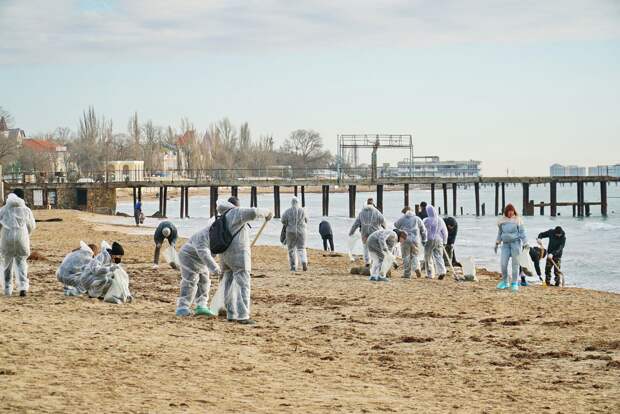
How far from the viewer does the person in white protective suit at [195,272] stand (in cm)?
1212

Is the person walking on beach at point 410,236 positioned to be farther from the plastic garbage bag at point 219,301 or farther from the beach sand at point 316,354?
the plastic garbage bag at point 219,301

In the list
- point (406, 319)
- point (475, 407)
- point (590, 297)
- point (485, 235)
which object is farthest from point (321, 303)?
point (485, 235)

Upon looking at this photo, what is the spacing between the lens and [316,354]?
10.2 meters

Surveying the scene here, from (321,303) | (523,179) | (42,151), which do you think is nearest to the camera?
(321,303)

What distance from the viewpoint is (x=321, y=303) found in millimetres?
15023

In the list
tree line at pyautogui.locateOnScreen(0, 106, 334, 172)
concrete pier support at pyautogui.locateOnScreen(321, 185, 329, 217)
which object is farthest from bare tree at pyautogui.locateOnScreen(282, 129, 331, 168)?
concrete pier support at pyautogui.locateOnScreen(321, 185, 329, 217)

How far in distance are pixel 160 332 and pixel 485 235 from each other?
3806cm

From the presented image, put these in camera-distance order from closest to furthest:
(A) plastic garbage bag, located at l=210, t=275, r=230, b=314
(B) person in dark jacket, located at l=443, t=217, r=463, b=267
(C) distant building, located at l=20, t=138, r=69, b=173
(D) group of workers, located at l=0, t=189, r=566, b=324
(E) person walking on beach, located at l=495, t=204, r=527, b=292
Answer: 1. (D) group of workers, located at l=0, t=189, r=566, b=324
2. (A) plastic garbage bag, located at l=210, t=275, r=230, b=314
3. (E) person walking on beach, located at l=495, t=204, r=527, b=292
4. (B) person in dark jacket, located at l=443, t=217, r=463, b=267
5. (C) distant building, located at l=20, t=138, r=69, b=173

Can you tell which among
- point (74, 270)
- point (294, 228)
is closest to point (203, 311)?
point (74, 270)

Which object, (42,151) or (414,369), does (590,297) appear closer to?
(414,369)

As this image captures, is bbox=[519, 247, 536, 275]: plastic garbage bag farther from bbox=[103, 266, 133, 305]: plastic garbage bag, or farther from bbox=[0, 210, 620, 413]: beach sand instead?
bbox=[103, 266, 133, 305]: plastic garbage bag

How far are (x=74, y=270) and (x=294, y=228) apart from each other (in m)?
6.66

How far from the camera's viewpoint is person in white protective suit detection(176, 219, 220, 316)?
12.1 metres

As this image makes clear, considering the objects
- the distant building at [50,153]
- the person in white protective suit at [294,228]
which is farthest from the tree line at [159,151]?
the person in white protective suit at [294,228]
